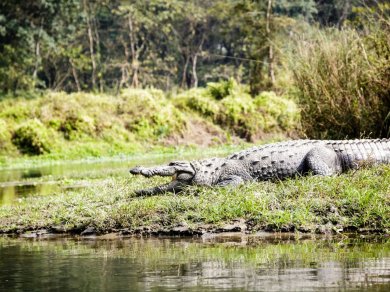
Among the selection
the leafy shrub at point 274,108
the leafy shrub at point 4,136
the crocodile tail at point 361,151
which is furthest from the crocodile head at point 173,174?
the leafy shrub at point 274,108

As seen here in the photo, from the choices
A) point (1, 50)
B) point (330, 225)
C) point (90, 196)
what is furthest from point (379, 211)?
point (1, 50)

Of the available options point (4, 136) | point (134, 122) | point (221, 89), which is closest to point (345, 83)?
point (4, 136)

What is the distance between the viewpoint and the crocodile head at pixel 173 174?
34.1 ft

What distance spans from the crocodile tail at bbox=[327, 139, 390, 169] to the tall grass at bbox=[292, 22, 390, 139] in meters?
1.47

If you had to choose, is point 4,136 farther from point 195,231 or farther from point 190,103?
point 195,231

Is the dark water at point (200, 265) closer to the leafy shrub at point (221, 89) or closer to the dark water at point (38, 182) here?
the dark water at point (38, 182)

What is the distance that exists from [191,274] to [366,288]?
59.8 inches

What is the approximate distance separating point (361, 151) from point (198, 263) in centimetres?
480

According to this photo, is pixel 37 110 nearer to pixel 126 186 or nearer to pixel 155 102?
pixel 155 102

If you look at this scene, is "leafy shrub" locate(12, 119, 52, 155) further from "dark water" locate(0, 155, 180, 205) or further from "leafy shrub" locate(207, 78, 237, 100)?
"leafy shrub" locate(207, 78, 237, 100)

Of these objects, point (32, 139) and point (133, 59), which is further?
point (133, 59)

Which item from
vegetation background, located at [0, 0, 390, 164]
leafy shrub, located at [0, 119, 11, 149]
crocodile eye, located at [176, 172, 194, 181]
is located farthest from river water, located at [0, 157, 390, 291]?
leafy shrub, located at [0, 119, 11, 149]

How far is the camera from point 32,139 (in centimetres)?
2562

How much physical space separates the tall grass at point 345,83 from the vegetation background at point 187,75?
0.9 inches
